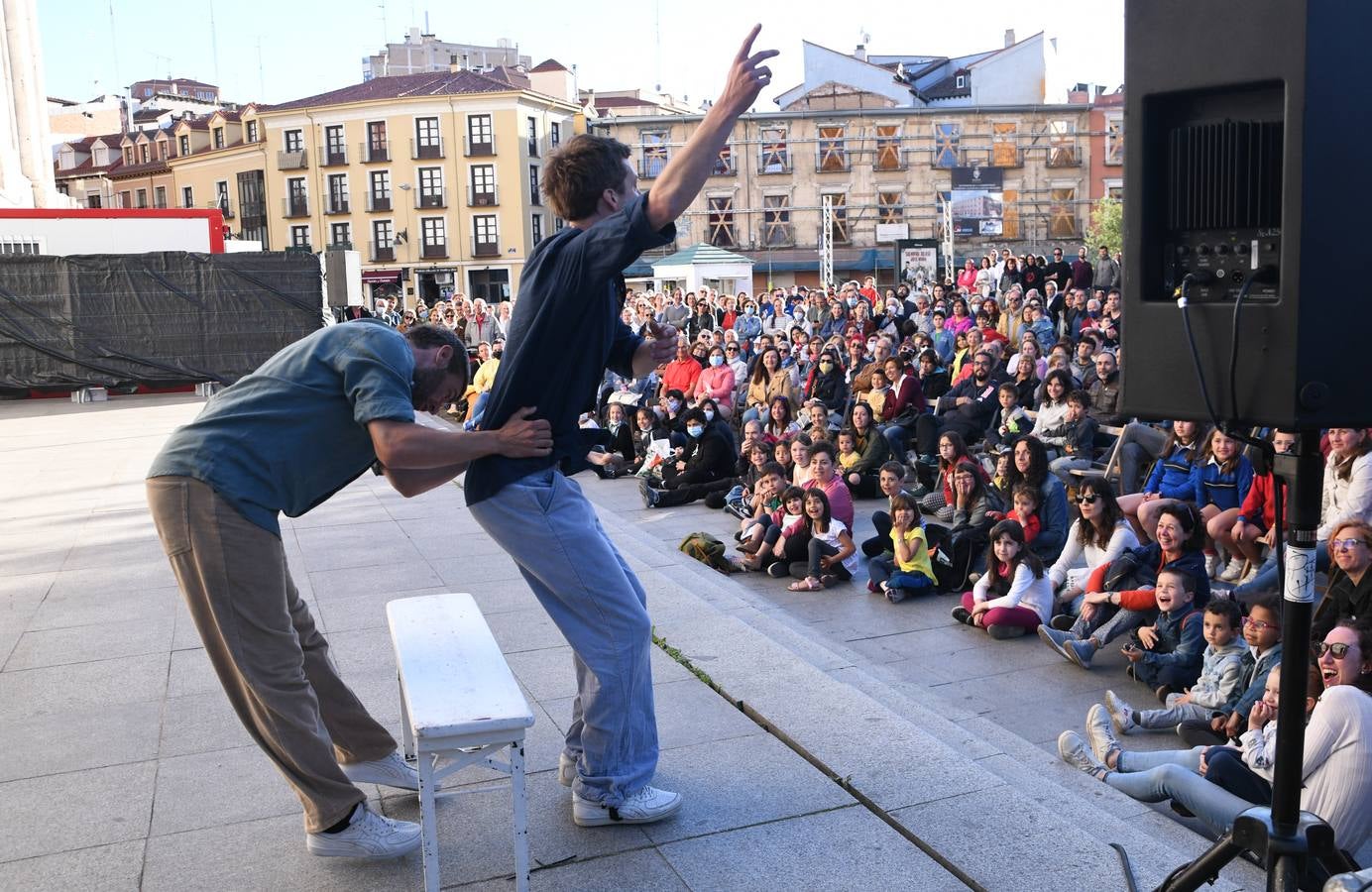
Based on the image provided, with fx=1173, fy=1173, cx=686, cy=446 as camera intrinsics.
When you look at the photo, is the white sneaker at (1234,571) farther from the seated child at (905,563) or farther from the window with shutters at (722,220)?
the window with shutters at (722,220)

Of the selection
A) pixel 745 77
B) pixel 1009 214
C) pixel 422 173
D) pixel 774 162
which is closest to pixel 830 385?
pixel 745 77

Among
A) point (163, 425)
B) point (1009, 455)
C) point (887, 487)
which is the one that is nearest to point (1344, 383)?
point (1009, 455)

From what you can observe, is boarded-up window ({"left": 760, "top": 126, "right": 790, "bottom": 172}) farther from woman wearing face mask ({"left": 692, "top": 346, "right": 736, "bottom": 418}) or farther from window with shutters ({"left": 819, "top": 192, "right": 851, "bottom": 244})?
woman wearing face mask ({"left": 692, "top": 346, "right": 736, "bottom": 418})

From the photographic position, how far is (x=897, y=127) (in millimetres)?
50875

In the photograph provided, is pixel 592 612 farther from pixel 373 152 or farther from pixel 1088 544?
pixel 373 152

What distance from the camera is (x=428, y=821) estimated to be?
271 cm

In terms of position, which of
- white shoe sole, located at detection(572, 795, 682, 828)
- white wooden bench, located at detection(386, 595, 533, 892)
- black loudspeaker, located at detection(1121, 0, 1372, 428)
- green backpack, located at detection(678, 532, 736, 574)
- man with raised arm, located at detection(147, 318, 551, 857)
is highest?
black loudspeaker, located at detection(1121, 0, 1372, 428)

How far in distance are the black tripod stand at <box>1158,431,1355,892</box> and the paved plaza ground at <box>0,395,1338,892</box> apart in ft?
1.73

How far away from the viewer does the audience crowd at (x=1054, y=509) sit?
458 cm

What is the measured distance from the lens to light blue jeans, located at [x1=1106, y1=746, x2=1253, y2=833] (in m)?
4.11

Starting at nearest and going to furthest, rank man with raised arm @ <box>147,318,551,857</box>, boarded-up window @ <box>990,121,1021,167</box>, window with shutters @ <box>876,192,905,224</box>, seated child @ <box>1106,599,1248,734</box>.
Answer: man with raised arm @ <box>147,318,551,857</box>
seated child @ <box>1106,599,1248,734</box>
boarded-up window @ <box>990,121,1021,167</box>
window with shutters @ <box>876,192,905,224</box>

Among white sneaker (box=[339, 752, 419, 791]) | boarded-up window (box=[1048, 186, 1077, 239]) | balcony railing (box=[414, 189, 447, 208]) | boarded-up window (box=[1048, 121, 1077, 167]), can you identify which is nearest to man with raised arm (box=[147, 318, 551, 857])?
white sneaker (box=[339, 752, 419, 791])

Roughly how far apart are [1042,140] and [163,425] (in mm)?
43285

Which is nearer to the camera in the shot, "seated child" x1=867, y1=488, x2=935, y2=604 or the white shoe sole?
the white shoe sole
